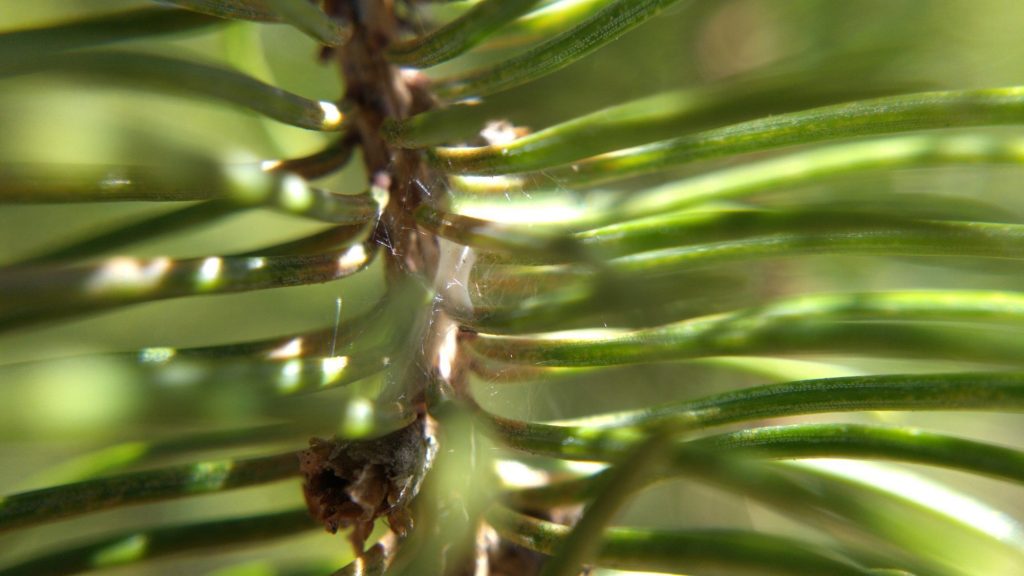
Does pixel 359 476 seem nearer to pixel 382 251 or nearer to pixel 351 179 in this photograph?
pixel 382 251

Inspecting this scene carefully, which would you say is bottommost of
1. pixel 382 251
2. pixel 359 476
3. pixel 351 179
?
pixel 359 476

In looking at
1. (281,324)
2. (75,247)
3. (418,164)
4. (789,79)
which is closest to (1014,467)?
(789,79)

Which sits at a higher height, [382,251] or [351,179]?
[351,179]

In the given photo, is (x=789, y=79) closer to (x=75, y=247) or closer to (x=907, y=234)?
(x=907, y=234)

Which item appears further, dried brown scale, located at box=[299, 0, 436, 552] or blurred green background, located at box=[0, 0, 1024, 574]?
dried brown scale, located at box=[299, 0, 436, 552]

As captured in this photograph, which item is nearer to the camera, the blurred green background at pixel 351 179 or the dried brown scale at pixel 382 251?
the blurred green background at pixel 351 179

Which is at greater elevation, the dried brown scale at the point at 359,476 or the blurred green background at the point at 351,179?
the blurred green background at the point at 351,179

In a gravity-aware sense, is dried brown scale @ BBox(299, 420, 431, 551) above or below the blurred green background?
below

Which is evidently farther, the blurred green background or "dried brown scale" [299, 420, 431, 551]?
"dried brown scale" [299, 420, 431, 551]

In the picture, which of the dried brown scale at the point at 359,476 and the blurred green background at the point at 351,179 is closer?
the blurred green background at the point at 351,179

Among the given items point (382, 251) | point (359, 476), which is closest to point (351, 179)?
point (382, 251)

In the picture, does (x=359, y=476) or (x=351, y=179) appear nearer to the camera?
(x=359, y=476)
